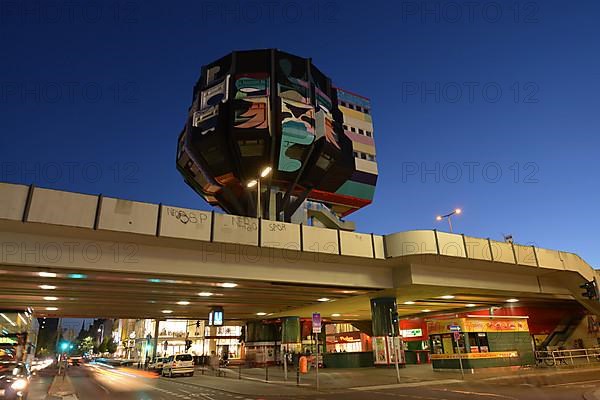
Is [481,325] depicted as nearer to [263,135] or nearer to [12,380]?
[12,380]

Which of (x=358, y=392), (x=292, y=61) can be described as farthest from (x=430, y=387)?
(x=292, y=61)

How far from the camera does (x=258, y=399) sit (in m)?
18.2

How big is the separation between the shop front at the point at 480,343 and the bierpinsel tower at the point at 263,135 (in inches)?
934

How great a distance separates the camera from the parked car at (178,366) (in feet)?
120

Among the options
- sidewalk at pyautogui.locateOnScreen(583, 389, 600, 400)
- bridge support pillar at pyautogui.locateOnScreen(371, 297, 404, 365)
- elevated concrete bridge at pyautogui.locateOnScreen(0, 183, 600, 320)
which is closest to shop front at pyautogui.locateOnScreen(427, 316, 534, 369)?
elevated concrete bridge at pyautogui.locateOnScreen(0, 183, 600, 320)

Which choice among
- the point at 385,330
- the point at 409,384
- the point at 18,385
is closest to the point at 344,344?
the point at 385,330

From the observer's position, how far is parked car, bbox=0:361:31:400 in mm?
12727

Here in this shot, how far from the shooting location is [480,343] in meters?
31.3

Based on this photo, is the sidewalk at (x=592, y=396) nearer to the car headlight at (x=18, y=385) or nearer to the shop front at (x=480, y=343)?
the shop front at (x=480, y=343)

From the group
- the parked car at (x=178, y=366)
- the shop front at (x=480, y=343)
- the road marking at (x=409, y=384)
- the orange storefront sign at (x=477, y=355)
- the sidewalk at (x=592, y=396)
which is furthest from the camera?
the parked car at (x=178, y=366)

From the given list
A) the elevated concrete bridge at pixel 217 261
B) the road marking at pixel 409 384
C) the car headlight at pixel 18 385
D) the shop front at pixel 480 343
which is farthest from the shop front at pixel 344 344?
the car headlight at pixel 18 385

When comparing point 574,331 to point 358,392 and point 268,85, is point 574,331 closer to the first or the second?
point 358,392

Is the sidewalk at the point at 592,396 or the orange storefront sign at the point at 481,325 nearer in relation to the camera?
the sidewalk at the point at 592,396

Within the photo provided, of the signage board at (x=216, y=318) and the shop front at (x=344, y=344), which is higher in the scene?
the signage board at (x=216, y=318)
